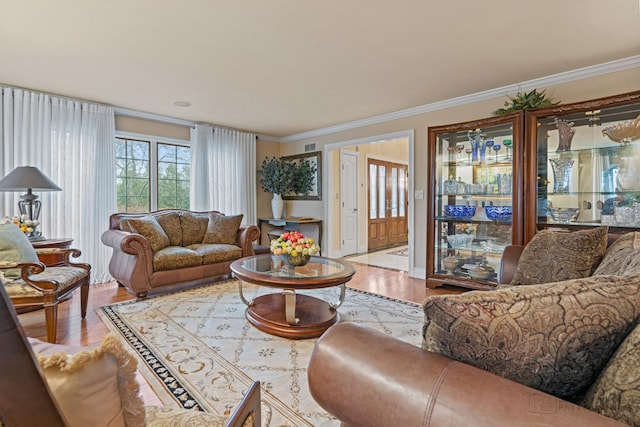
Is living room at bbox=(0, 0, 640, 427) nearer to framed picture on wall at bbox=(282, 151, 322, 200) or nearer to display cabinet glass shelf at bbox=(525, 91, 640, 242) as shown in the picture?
display cabinet glass shelf at bbox=(525, 91, 640, 242)

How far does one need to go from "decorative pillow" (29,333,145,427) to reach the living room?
2.24m

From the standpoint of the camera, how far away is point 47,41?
257 cm

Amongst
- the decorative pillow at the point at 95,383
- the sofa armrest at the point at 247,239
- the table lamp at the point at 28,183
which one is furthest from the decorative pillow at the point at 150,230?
the decorative pillow at the point at 95,383

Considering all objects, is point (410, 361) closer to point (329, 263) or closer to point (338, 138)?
point (329, 263)

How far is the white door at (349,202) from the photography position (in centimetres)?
608

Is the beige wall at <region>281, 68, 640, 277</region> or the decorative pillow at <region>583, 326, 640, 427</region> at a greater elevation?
the beige wall at <region>281, 68, 640, 277</region>

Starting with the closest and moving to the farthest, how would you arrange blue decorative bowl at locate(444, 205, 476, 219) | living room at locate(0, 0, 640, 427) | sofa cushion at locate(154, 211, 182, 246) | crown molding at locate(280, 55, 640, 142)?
living room at locate(0, 0, 640, 427), crown molding at locate(280, 55, 640, 142), blue decorative bowl at locate(444, 205, 476, 219), sofa cushion at locate(154, 211, 182, 246)

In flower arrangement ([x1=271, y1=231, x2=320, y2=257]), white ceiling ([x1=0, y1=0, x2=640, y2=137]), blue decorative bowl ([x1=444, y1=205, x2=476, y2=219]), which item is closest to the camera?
white ceiling ([x1=0, y1=0, x2=640, y2=137])

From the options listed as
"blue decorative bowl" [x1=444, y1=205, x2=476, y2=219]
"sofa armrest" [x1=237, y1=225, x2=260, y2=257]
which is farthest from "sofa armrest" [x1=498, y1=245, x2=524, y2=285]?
"sofa armrest" [x1=237, y1=225, x2=260, y2=257]

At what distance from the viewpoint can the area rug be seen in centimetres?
168

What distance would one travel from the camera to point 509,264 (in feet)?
8.05

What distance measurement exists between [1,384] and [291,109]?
4414mm

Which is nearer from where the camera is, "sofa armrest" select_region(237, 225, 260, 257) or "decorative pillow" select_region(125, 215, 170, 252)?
"decorative pillow" select_region(125, 215, 170, 252)

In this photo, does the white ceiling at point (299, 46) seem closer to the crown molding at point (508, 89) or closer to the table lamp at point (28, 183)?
the crown molding at point (508, 89)
